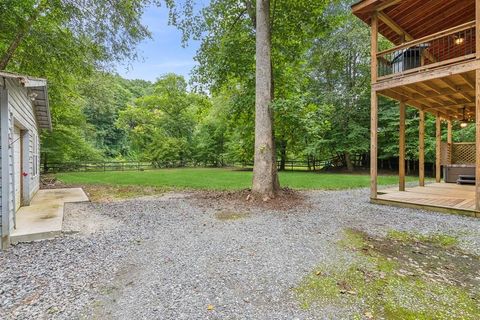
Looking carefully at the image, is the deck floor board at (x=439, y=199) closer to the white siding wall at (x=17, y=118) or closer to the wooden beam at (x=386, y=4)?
the wooden beam at (x=386, y=4)

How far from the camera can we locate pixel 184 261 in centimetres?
317

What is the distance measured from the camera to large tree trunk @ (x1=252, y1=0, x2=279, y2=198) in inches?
281

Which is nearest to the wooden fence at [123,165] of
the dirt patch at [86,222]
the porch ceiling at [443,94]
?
the porch ceiling at [443,94]

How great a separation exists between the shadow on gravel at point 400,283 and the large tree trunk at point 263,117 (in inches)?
143

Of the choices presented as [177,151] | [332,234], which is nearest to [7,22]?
[332,234]

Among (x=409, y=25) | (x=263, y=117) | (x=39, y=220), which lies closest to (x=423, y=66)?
(x=409, y=25)

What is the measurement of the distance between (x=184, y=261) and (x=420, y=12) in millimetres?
8378

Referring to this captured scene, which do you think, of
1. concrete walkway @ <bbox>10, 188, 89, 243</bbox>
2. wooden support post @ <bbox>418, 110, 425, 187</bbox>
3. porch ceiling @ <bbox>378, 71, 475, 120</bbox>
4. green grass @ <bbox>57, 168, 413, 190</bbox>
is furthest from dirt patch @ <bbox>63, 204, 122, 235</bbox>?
wooden support post @ <bbox>418, 110, 425, 187</bbox>

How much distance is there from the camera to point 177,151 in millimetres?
26156

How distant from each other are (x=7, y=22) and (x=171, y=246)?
7702 mm

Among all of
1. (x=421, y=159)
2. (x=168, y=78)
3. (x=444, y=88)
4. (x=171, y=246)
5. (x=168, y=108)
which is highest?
(x=168, y=78)

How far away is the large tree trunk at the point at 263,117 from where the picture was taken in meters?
7.14

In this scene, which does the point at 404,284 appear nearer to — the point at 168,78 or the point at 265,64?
the point at 265,64

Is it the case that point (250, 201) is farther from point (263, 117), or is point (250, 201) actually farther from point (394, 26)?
point (394, 26)
